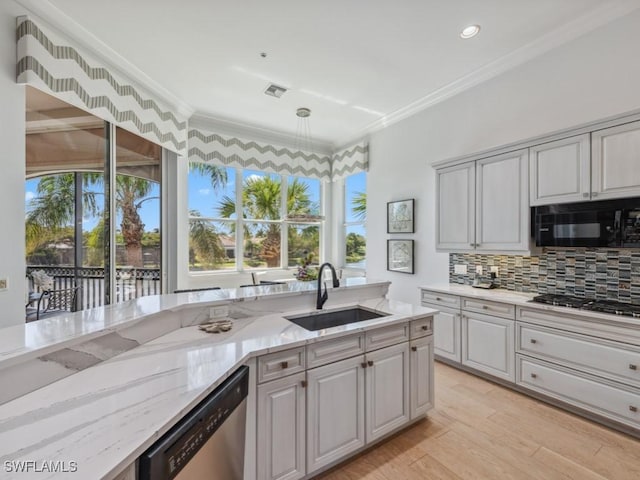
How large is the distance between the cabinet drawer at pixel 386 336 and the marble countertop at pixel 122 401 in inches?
13.3

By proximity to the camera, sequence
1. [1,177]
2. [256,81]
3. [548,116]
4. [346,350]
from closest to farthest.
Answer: [346,350] < [1,177] < [548,116] < [256,81]

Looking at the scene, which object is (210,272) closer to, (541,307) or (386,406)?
(386,406)

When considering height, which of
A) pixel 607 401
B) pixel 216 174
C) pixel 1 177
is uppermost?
pixel 216 174

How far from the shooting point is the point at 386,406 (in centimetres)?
197

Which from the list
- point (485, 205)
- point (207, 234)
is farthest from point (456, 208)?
point (207, 234)

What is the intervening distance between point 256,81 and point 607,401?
443 cm

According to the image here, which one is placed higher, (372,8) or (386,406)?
(372,8)

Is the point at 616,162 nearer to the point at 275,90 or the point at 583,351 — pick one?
the point at 583,351

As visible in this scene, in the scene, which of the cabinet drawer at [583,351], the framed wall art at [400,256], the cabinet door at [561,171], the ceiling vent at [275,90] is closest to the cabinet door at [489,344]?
the cabinet drawer at [583,351]

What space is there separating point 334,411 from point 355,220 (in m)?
4.20

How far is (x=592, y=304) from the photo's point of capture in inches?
91.6

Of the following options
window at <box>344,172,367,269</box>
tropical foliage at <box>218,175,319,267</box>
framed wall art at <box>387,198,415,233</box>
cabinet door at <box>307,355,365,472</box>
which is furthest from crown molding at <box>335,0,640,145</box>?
cabinet door at <box>307,355,365,472</box>

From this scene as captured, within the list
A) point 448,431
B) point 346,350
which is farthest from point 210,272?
point 448,431

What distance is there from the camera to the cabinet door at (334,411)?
1.65m
